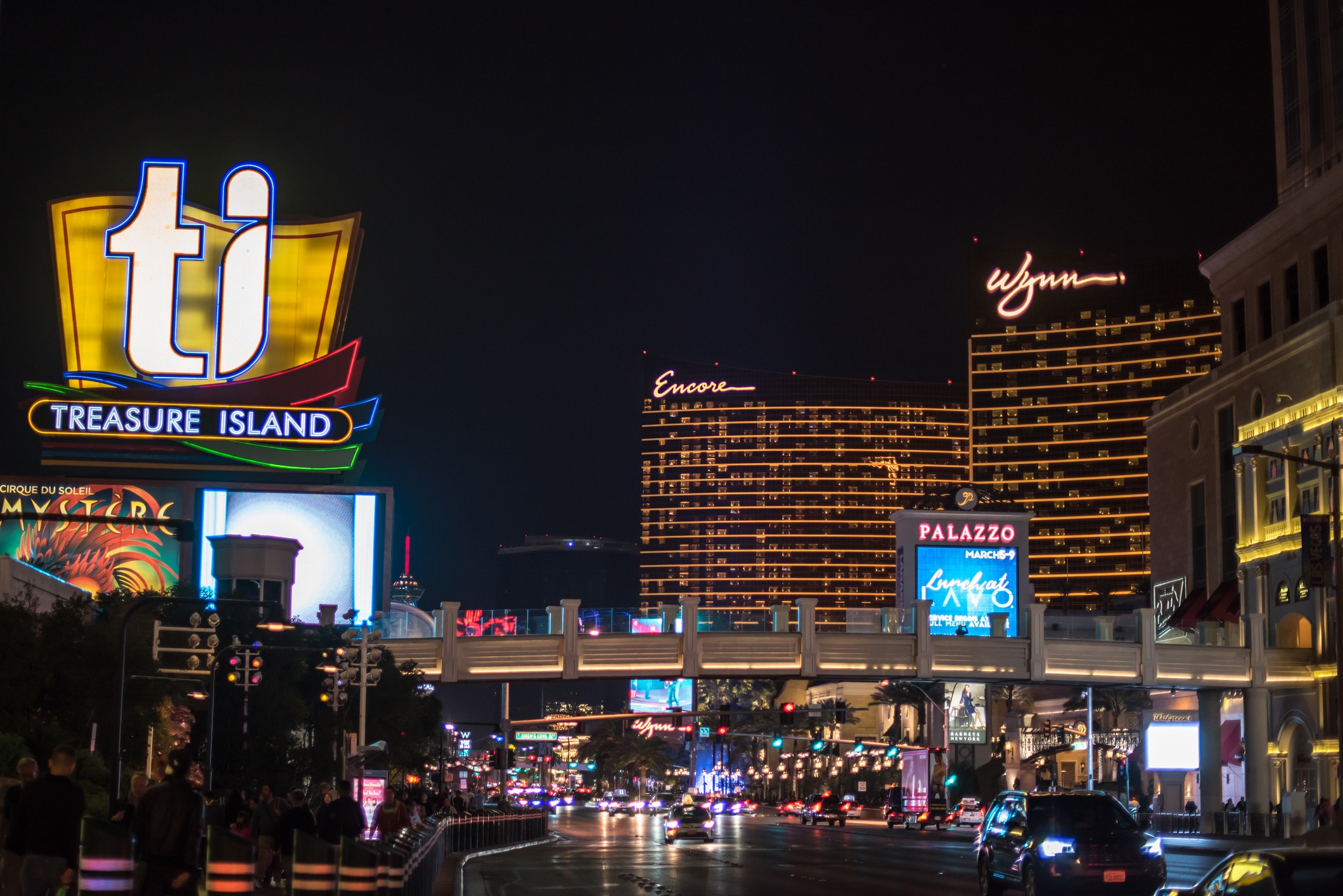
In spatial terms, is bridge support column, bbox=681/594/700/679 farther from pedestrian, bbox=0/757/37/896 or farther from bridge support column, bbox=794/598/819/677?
pedestrian, bbox=0/757/37/896

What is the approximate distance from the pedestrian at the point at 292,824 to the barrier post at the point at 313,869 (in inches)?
301

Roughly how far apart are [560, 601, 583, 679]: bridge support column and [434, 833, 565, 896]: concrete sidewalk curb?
628cm

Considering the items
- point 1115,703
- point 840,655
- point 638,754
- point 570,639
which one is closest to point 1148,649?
point 840,655

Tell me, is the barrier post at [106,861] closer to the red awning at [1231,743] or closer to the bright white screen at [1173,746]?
the red awning at [1231,743]

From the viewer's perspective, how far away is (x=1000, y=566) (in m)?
111

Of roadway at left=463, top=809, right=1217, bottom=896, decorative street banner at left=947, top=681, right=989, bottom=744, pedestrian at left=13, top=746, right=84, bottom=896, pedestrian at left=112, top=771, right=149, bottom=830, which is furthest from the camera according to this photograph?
decorative street banner at left=947, top=681, right=989, bottom=744

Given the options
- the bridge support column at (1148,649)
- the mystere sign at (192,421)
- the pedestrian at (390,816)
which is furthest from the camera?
the mystere sign at (192,421)

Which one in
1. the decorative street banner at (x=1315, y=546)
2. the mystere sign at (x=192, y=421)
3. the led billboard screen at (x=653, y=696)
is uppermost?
the mystere sign at (x=192, y=421)

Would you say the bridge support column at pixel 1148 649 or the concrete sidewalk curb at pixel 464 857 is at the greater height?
the bridge support column at pixel 1148 649

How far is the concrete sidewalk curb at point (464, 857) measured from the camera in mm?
26595

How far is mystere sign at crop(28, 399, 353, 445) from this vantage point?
77.6m

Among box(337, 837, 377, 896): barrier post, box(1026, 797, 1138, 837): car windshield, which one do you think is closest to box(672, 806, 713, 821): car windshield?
box(1026, 797, 1138, 837): car windshield

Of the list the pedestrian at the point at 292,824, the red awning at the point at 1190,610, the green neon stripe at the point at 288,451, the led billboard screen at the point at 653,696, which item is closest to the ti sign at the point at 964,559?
the red awning at the point at 1190,610

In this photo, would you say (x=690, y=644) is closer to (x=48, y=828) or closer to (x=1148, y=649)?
(x=1148, y=649)
